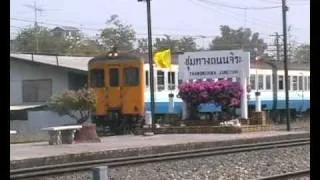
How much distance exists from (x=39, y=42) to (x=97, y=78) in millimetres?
47873

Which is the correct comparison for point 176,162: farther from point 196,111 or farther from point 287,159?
point 196,111

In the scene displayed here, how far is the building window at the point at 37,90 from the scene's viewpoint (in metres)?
32.7

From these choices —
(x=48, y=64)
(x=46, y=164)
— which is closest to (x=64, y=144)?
(x=46, y=164)

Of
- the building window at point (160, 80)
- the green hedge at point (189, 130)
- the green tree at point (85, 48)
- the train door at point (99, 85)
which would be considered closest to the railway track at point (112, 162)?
the green hedge at point (189, 130)

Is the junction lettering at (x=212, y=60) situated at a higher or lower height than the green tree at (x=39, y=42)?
lower

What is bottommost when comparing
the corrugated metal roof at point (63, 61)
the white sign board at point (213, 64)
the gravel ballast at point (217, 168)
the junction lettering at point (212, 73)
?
the gravel ballast at point (217, 168)

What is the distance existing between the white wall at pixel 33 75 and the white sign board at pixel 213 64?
24.8ft

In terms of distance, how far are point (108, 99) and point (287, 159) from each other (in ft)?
34.1

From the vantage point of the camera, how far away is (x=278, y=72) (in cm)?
3241

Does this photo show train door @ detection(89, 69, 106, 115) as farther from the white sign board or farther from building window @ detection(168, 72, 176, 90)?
building window @ detection(168, 72, 176, 90)

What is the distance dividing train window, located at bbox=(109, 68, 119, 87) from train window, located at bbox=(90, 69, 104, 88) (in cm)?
40

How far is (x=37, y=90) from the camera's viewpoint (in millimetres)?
33594

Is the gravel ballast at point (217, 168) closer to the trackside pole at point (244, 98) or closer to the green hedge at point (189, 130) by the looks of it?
the green hedge at point (189, 130)
